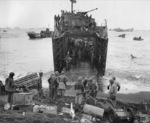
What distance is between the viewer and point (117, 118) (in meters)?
7.65

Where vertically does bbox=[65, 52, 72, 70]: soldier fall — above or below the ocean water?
above

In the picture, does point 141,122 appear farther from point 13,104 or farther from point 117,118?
point 13,104

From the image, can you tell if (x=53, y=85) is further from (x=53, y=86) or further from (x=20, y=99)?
(x=20, y=99)

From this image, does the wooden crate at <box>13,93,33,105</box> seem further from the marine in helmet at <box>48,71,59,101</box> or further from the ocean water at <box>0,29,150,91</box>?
the ocean water at <box>0,29,150,91</box>

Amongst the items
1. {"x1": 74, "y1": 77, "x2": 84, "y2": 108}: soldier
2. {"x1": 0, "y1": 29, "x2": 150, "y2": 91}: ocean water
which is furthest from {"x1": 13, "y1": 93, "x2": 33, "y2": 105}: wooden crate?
{"x1": 0, "y1": 29, "x2": 150, "y2": 91}: ocean water

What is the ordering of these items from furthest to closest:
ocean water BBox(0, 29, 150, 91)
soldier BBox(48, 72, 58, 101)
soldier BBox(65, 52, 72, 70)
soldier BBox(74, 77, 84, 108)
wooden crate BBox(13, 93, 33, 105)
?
ocean water BBox(0, 29, 150, 91) < soldier BBox(65, 52, 72, 70) < soldier BBox(48, 72, 58, 101) < soldier BBox(74, 77, 84, 108) < wooden crate BBox(13, 93, 33, 105)

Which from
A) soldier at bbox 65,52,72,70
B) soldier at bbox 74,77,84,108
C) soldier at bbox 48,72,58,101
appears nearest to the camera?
soldier at bbox 74,77,84,108

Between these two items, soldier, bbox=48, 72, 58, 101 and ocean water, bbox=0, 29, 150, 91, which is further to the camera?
ocean water, bbox=0, 29, 150, 91

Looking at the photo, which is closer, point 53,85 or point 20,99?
point 20,99

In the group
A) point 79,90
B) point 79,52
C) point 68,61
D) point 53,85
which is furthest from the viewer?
point 79,52

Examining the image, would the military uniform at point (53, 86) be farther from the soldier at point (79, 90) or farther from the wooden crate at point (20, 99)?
the wooden crate at point (20, 99)

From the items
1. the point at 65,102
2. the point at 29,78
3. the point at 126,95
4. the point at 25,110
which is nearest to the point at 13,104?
the point at 25,110

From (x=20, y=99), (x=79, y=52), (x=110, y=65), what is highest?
(x=79, y=52)

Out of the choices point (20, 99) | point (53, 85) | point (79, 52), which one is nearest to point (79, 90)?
point (53, 85)
